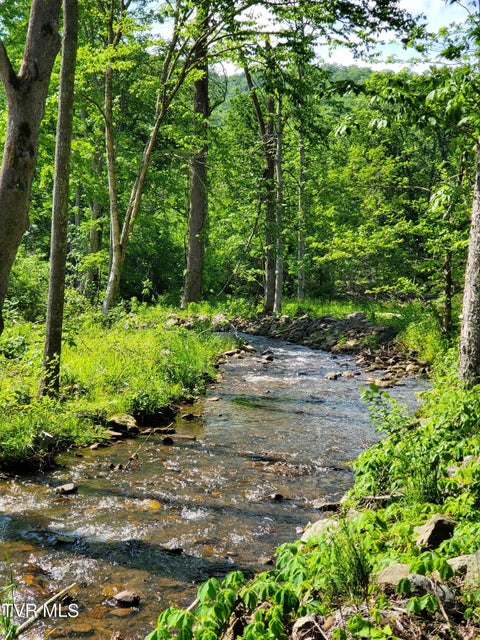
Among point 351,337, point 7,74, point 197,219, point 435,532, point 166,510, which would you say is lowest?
point 166,510

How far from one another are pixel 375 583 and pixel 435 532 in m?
0.62

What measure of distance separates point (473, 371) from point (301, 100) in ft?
24.0

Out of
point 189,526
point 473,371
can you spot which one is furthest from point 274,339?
point 189,526

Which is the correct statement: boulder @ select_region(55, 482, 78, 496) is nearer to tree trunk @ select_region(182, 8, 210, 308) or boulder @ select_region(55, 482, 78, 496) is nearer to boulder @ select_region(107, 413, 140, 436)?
boulder @ select_region(107, 413, 140, 436)

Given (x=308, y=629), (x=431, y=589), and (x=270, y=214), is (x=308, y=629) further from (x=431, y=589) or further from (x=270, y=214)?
(x=270, y=214)

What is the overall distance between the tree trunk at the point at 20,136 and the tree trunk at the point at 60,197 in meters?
2.44

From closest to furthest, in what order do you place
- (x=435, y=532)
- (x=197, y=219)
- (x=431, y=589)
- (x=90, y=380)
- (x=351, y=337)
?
(x=431, y=589)
(x=435, y=532)
(x=90, y=380)
(x=351, y=337)
(x=197, y=219)

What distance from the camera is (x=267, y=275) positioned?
23.7 meters

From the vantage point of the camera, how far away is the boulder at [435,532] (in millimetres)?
3340

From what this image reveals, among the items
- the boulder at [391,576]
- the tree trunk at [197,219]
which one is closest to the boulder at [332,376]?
the tree trunk at [197,219]

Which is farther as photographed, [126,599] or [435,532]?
[126,599]

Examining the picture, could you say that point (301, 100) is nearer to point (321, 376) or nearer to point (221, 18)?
point (221, 18)

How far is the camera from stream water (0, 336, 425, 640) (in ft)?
12.7

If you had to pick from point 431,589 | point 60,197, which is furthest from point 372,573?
point 60,197
